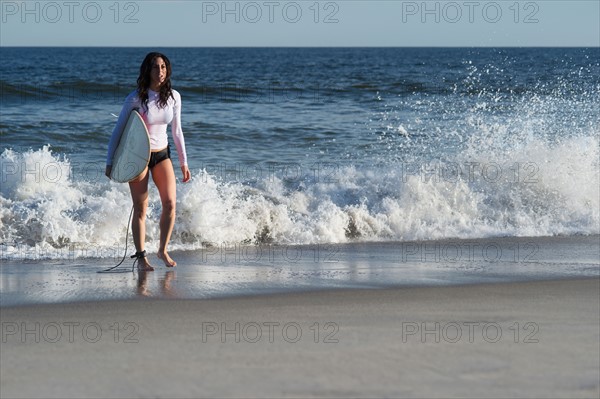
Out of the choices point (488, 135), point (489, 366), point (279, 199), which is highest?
point (488, 135)

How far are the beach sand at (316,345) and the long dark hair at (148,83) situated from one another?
1.45 m

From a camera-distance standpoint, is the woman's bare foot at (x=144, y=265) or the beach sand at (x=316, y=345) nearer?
the beach sand at (x=316, y=345)

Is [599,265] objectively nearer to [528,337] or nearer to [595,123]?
[528,337]

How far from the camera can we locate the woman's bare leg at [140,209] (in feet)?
20.2

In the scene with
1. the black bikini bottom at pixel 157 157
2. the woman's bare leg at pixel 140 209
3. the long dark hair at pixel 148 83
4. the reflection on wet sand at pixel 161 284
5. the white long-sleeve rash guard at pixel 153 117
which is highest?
the long dark hair at pixel 148 83

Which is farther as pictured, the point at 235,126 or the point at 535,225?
the point at 235,126

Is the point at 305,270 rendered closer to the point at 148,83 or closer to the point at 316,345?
the point at 148,83

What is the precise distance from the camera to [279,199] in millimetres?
8859

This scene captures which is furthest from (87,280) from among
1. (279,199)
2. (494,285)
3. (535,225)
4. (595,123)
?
(595,123)

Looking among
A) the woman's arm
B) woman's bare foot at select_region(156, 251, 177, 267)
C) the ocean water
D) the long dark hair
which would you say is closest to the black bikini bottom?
the woman's arm

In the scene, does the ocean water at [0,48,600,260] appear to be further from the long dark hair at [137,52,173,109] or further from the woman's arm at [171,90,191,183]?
the long dark hair at [137,52,173,109]

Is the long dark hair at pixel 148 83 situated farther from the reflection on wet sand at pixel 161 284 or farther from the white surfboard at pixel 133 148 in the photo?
the reflection on wet sand at pixel 161 284

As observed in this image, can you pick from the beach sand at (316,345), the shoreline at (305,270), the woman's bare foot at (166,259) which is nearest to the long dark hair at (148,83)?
the woman's bare foot at (166,259)

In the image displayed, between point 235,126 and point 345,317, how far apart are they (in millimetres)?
10985
